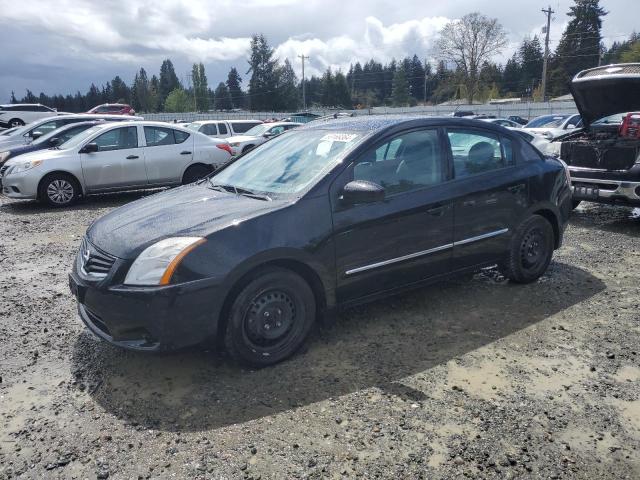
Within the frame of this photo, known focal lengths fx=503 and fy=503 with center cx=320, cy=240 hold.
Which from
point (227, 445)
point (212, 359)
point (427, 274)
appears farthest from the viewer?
point (427, 274)

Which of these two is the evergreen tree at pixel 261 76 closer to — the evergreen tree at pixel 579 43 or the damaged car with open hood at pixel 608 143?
the evergreen tree at pixel 579 43

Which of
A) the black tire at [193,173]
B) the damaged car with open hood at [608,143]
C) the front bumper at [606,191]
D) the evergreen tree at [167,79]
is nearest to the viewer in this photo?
the front bumper at [606,191]

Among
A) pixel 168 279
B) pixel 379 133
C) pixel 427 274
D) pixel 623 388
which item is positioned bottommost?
pixel 623 388

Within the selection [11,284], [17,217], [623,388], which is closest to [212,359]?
[623,388]

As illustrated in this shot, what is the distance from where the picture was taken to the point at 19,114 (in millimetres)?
28422

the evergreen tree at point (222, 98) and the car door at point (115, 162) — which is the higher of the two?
the evergreen tree at point (222, 98)

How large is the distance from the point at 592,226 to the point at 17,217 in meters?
9.72

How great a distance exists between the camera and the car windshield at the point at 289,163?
3756mm

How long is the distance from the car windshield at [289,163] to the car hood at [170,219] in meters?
0.23

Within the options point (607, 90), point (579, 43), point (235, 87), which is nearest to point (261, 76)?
point (235, 87)

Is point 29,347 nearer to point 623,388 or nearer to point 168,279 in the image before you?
point 168,279

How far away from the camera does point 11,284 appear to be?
5.34 meters

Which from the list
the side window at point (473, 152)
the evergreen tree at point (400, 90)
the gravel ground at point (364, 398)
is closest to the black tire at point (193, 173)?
the gravel ground at point (364, 398)

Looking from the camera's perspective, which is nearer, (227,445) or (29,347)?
(227,445)
